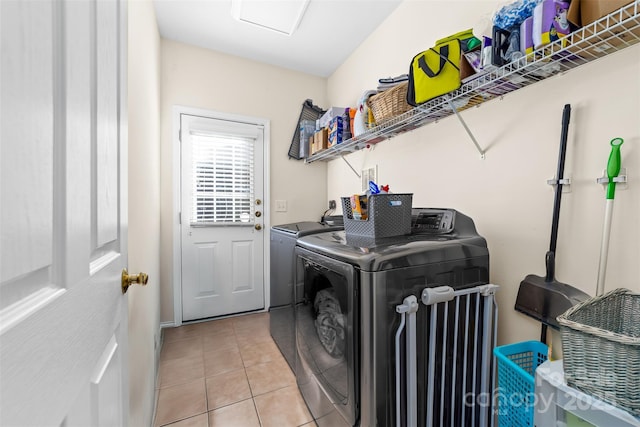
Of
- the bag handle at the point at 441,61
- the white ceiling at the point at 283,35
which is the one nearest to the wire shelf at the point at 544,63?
the bag handle at the point at 441,61

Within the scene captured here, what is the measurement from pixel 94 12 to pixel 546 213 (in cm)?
163

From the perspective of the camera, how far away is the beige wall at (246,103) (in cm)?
257

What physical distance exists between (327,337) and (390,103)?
4.62ft

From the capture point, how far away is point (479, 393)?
1.19 meters

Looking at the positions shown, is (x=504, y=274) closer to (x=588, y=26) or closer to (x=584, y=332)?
(x=584, y=332)

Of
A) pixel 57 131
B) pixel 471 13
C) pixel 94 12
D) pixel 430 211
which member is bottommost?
pixel 430 211

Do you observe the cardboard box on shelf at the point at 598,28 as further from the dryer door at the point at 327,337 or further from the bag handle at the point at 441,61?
the dryer door at the point at 327,337

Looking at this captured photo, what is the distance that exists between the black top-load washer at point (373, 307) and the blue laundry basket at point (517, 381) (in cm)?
12

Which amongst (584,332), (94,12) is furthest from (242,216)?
(584,332)

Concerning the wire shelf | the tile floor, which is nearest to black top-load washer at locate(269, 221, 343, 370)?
the tile floor

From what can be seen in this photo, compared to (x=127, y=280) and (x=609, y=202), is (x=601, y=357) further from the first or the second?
(x=127, y=280)

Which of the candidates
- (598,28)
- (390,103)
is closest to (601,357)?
(598,28)

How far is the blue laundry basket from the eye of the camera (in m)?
0.97

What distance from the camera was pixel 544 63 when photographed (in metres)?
1.04
